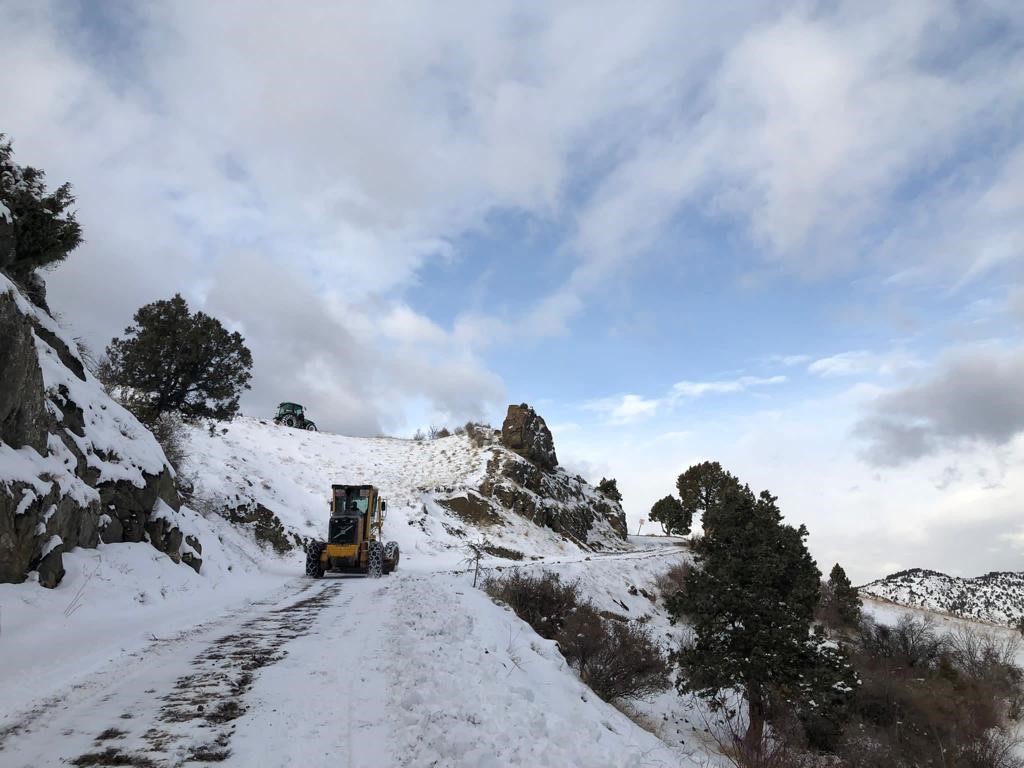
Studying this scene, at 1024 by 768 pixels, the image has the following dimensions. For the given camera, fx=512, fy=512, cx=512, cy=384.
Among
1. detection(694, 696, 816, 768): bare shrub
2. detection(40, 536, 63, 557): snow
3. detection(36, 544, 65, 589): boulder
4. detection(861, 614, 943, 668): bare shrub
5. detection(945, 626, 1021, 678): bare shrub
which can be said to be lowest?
detection(945, 626, 1021, 678): bare shrub

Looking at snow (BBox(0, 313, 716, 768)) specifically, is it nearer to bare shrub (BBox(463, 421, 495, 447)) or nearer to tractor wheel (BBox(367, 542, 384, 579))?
tractor wheel (BBox(367, 542, 384, 579))

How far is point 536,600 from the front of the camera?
60.5 ft

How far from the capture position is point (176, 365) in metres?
22.6

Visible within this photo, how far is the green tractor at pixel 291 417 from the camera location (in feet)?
201

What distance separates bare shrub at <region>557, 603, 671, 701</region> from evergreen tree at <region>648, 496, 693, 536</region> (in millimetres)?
65677

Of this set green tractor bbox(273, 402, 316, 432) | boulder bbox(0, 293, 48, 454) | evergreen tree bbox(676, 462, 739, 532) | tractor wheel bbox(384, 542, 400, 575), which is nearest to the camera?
boulder bbox(0, 293, 48, 454)

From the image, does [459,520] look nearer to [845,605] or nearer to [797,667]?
[797,667]

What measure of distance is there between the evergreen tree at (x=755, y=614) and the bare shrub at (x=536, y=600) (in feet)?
14.0

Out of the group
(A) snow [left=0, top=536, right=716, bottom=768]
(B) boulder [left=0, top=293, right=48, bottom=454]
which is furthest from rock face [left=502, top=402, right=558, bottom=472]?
(B) boulder [left=0, top=293, right=48, bottom=454]

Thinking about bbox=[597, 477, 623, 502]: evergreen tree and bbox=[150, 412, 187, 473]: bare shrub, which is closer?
bbox=[150, 412, 187, 473]: bare shrub

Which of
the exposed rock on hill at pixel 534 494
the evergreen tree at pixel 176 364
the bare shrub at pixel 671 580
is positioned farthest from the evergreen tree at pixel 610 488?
the evergreen tree at pixel 176 364

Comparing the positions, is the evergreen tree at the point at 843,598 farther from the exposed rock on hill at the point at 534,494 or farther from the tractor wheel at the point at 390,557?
the tractor wheel at the point at 390,557

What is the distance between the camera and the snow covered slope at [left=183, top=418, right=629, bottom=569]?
28875 millimetres

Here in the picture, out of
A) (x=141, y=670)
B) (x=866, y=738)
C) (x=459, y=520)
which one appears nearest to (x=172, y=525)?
(x=141, y=670)
